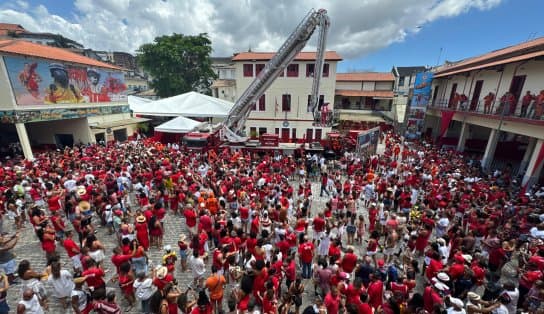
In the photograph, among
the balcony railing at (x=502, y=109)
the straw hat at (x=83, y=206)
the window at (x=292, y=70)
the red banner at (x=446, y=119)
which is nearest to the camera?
the straw hat at (x=83, y=206)

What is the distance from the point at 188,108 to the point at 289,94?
11.5 m

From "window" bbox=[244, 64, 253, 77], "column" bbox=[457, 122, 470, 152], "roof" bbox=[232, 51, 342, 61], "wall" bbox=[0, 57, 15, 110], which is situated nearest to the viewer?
"wall" bbox=[0, 57, 15, 110]

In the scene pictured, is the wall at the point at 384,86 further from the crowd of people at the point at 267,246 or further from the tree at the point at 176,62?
the tree at the point at 176,62

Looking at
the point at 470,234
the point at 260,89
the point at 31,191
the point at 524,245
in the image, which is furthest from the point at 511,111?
the point at 31,191

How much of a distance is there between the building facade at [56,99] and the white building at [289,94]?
38.8 ft

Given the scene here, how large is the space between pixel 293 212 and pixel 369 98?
2974 cm

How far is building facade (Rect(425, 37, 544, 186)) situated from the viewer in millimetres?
12609

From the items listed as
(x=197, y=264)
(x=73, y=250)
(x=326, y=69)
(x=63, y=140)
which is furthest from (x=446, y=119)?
(x=63, y=140)

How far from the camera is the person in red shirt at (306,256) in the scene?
6.16m

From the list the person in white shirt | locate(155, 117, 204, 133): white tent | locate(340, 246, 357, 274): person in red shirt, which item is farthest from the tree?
locate(340, 246, 357, 274): person in red shirt

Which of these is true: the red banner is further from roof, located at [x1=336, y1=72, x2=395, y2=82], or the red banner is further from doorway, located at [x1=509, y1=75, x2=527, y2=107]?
roof, located at [x1=336, y1=72, x2=395, y2=82]

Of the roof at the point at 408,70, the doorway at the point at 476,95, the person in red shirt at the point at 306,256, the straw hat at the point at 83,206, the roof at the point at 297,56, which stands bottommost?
the person in red shirt at the point at 306,256

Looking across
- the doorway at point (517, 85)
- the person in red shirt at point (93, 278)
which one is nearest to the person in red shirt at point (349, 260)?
the person in red shirt at point (93, 278)

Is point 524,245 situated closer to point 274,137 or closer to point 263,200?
point 263,200
